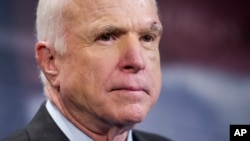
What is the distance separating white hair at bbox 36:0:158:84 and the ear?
0.01 metres

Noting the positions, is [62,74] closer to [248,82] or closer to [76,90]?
[76,90]

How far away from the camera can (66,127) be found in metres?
0.98

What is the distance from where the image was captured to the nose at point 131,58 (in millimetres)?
887

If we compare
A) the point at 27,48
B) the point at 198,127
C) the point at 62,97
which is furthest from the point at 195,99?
the point at 62,97

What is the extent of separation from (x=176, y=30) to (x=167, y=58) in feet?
0.28

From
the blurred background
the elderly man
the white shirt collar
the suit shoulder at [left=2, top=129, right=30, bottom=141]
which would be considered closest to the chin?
the elderly man

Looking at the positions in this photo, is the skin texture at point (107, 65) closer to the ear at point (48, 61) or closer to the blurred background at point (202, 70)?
the ear at point (48, 61)

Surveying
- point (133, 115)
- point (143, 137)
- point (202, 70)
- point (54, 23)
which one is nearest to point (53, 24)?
point (54, 23)

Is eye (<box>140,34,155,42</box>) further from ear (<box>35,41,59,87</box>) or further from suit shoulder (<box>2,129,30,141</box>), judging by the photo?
suit shoulder (<box>2,129,30,141</box>)

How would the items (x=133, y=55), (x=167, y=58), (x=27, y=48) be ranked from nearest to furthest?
1. (x=133, y=55)
2. (x=27, y=48)
3. (x=167, y=58)

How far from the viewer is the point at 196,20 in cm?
149

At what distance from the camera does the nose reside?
887 millimetres

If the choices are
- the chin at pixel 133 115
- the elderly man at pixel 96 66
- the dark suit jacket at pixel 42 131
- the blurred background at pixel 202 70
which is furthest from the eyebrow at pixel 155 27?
the blurred background at pixel 202 70

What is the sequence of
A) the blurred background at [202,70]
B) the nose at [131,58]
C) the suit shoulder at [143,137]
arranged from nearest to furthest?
the nose at [131,58]
the suit shoulder at [143,137]
the blurred background at [202,70]
